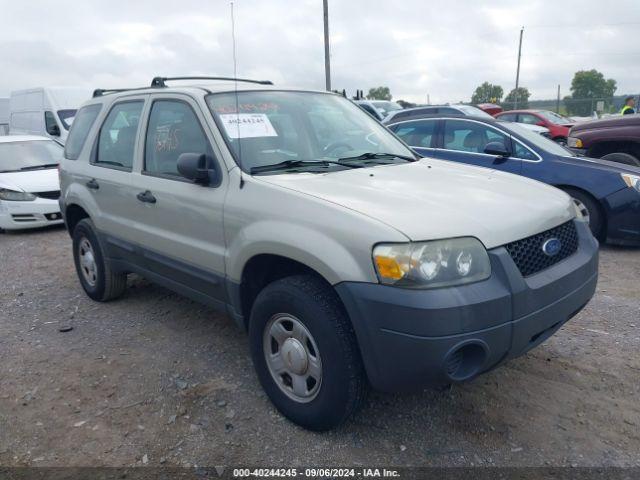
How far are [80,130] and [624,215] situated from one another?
5675 millimetres

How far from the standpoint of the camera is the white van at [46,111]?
43.5ft

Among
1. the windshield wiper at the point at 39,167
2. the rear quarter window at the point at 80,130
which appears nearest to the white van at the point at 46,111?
the windshield wiper at the point at 39,167

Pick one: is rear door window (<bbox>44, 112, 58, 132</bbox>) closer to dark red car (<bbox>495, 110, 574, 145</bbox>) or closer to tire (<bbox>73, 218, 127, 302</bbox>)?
tire (<bbox>73, 218, 127, 302</bbox>)

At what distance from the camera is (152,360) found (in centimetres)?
376

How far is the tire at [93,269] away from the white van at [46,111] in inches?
354

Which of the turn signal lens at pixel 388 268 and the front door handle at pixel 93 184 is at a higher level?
the front door handle at pixel 93 184

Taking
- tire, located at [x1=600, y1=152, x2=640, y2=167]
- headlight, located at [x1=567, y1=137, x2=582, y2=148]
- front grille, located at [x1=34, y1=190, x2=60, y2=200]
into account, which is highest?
headlight, located at [x1=567, y1=137, x2=582, y2=148]

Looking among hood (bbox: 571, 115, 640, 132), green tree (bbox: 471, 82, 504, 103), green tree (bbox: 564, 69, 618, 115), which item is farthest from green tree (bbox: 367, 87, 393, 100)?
hood (bbox: 571, 115, 640, 132)

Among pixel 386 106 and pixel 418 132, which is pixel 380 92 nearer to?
pixel 386 106

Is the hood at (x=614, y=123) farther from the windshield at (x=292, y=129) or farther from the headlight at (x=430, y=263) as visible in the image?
the headlight at (x=430, y=263)

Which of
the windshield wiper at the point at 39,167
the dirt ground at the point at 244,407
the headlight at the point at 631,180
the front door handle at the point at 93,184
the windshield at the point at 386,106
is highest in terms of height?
the windshield at the point at 386,106

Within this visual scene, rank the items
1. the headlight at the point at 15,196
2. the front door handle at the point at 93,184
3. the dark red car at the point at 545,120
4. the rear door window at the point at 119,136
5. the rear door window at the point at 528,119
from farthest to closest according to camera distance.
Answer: the rear door window at the point at 528,119
the dark red car at the point at 545,120
the headlight at the point at 15,196
the front door handle at the point at 93,184
the rear door window at the point at 119,136

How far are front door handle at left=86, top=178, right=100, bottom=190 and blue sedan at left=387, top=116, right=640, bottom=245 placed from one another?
351cm

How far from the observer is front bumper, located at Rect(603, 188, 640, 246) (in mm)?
5887
